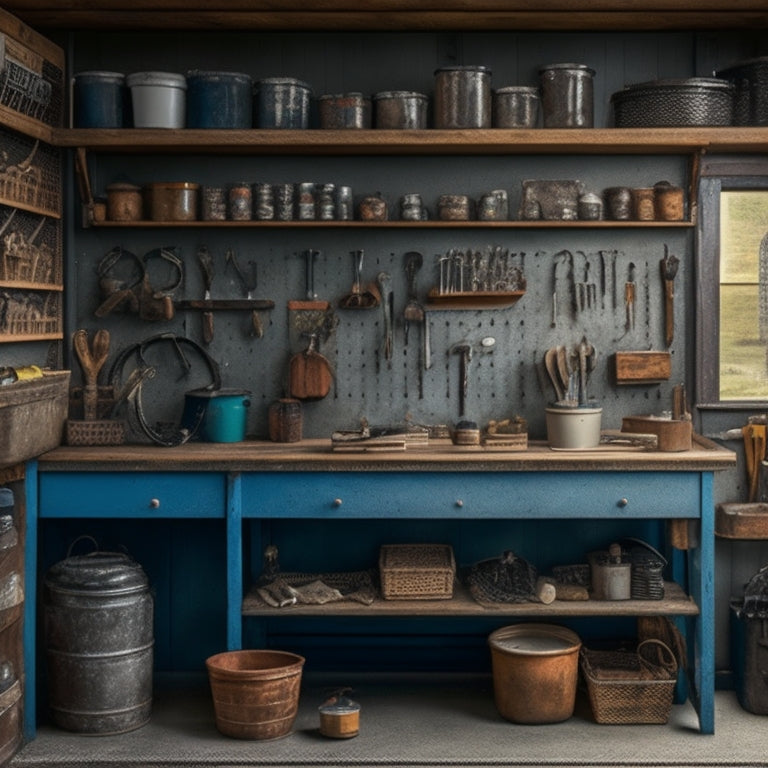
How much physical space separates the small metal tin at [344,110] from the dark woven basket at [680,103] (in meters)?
1.05

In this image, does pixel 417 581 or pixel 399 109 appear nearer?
pixel 417 581

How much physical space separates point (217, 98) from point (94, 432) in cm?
142

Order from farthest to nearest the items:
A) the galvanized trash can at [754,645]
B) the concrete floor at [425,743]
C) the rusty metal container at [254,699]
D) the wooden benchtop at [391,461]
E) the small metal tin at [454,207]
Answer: the small metal tin at [454,207], the galvanized trash can at [754,645], the wooden benchtop at [391,461], the rusty metal container at [254,699], the concrete floor at [425,743]

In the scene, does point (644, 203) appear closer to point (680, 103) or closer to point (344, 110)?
point (680, 103)

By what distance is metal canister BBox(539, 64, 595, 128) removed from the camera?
192 inches

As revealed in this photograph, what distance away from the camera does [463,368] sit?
513 cm

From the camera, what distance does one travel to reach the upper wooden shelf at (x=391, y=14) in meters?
4.63

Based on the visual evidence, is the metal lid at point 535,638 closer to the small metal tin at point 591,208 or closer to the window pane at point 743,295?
the window pane at point 743,295

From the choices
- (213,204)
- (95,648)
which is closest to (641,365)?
(213,204)

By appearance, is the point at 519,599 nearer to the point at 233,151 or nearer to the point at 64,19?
the point at 233,151

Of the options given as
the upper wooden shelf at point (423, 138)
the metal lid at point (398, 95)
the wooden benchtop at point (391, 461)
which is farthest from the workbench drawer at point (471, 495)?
the metal lid at point (398, 95)

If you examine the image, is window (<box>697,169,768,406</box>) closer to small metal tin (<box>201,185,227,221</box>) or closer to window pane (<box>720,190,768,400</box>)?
window pane (<box>720,190,768,400</box>)

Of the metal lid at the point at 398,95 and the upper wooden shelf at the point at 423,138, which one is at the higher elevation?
the metal lid at the point at 398,95

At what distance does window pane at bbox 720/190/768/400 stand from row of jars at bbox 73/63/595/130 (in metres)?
0.77
